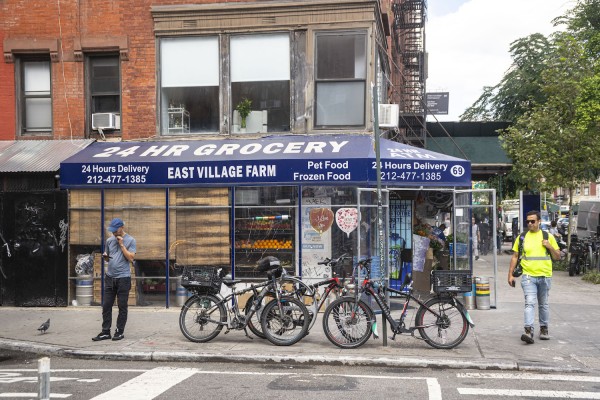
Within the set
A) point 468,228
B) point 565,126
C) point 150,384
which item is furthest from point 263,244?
point 565,126

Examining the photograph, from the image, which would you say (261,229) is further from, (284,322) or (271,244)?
(284,322)

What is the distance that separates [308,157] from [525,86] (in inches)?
859

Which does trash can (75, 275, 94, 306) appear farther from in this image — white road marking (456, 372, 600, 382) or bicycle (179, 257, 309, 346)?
white road marking (456, 372, 600, 382)

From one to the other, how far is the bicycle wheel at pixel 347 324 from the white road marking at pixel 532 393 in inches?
91.7

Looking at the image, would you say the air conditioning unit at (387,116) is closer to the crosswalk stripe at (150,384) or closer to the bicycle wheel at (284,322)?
the bicycle wheel at (284,322)

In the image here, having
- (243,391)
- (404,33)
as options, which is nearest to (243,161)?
(243,391)

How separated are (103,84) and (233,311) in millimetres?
7369

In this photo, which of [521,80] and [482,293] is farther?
[521,80]

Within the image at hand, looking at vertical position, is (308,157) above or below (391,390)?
above

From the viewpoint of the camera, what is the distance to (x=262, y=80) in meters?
14.3

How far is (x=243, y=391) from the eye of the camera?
726 cm

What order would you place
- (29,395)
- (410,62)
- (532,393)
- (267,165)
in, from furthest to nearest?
1. (410,62)
2. (267,165)
3. (532,393)
4. (29,395)

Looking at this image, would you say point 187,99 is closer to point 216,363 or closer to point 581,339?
point 216,363

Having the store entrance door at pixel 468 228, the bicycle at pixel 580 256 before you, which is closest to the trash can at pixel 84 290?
the store entrance door at pixel 468 228
